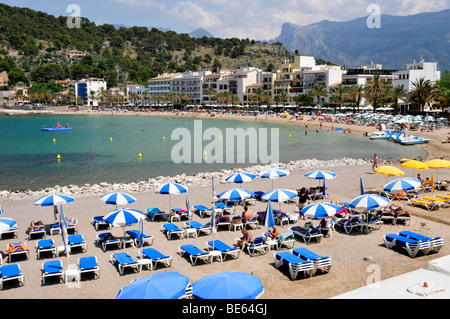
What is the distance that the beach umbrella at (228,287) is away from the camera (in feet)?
22.6

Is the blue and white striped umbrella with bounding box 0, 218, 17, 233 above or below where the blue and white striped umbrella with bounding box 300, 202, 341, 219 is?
below

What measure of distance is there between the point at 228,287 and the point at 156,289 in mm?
1264

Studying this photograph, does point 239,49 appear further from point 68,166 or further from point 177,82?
point 68,166

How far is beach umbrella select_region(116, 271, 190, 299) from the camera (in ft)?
22.4

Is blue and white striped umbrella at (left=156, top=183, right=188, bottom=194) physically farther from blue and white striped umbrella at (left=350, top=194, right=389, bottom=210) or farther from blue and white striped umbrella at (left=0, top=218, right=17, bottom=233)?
blue and white striped umbrella at (left=350, top=194, right=389, bottom=210)

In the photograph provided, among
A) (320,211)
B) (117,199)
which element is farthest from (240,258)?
(117,199)

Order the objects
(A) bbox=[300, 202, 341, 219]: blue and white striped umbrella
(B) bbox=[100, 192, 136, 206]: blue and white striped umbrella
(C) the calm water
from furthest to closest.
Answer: (C) the calm water, (B) bbox=[100, 192, 136, 206]: blue and white striped umbrella, (A) bbox=[300, 202, 341, 219]: blue and white striped umbrella

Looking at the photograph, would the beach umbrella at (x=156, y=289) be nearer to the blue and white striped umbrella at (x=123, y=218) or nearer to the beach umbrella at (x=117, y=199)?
the blue and white striped umbrella at (x=123, y=218)

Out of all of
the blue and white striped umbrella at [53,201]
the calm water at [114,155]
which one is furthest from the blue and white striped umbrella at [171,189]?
the calm water at [114,155]

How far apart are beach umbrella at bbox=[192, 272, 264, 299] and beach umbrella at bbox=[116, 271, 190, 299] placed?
32cm

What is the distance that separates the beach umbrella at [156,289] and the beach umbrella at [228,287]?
32 centimetres

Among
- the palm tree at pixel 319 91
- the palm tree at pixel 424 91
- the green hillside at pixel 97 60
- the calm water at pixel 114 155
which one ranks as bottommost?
the calm water at pixel 114 155

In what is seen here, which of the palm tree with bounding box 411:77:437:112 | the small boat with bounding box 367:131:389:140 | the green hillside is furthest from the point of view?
the green hillside

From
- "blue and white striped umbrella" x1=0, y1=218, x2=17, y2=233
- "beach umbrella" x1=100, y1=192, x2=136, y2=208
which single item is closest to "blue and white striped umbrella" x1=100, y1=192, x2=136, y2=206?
"beach umbrella" x1=100, y1=192, x2=136, y2=208
